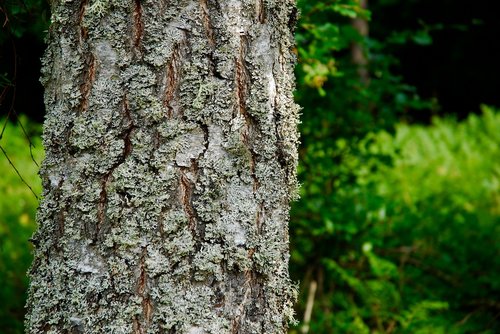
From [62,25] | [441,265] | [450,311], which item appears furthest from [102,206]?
[441,265]

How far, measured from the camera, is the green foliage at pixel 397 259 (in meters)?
3.08

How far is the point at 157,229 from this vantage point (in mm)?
1425

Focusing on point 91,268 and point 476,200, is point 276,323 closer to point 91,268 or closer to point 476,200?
point 91,268

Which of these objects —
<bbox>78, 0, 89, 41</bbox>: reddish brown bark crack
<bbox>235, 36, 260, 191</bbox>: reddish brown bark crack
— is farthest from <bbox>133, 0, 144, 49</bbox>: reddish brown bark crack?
<bbox>235, 36, 260, 191</bbox>: reddish brown bark crack

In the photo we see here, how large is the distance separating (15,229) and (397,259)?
2744mm

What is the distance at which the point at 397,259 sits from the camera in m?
3.82

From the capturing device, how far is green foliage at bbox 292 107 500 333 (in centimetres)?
308

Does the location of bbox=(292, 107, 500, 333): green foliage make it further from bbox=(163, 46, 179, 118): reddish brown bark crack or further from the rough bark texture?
bbox=(163, 46, 179, 118): reddish brown bark crack

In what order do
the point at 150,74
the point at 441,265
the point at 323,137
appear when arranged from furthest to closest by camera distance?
the point at 441,265, the point at 323,137, the point at 150,74

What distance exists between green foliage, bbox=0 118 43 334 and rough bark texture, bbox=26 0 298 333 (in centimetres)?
40

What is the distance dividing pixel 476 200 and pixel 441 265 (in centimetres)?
135

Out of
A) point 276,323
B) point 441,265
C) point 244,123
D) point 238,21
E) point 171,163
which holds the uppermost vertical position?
point 238,21

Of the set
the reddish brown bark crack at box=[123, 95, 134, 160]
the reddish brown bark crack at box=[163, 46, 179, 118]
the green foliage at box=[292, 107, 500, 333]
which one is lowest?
the green foliage at box=[292, 107, 500, 333]

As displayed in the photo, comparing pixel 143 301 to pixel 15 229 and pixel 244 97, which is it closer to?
pixel 244 97
